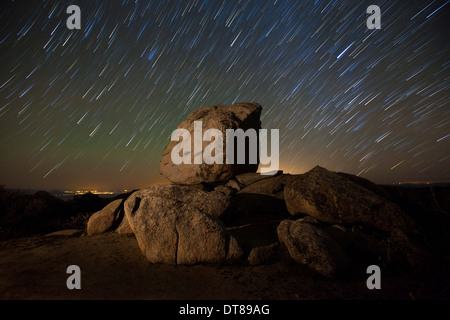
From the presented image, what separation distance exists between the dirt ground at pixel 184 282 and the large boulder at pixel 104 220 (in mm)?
2840

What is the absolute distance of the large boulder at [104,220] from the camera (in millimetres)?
9970

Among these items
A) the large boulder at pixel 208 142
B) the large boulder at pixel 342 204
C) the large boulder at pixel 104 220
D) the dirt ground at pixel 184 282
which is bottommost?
the dirt ground at pixel 184 282

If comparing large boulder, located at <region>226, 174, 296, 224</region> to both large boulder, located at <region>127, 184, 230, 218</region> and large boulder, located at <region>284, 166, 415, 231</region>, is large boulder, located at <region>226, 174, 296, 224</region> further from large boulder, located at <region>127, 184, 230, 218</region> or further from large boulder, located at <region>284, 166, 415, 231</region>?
large boulder, located at <region>284, 166, 415, 231</region>

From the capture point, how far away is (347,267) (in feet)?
19.0

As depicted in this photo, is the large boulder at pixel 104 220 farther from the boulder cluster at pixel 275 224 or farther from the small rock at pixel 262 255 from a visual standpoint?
the small rock at pixel 262 255

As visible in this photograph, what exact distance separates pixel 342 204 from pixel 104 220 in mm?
11154

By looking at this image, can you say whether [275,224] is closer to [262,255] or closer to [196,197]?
[262,255]

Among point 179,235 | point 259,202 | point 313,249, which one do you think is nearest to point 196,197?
point 179,235

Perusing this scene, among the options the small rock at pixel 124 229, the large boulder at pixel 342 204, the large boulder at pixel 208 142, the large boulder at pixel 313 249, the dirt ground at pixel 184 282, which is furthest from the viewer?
the large boulder at pixel 208 142

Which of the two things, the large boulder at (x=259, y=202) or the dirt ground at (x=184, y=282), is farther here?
the large boulder at (x=259, y=202)

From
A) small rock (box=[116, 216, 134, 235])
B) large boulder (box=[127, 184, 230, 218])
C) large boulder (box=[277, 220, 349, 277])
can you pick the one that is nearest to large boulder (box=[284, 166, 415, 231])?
large boulder (box=[277, 220, 349, 277])

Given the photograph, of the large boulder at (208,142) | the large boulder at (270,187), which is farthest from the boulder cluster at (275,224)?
the large boulder at (208,142)

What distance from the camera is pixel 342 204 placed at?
8133 mm
